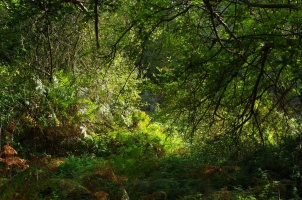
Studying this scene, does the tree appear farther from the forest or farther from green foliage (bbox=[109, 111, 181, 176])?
green foliage (bbox=[109, 111, 181, 176])

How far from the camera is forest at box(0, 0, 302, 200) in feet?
15.8

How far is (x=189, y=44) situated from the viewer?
6.11 m

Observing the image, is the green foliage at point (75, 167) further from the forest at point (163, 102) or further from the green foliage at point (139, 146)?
the green foliage at point (139, 146)

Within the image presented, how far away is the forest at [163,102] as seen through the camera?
482cm

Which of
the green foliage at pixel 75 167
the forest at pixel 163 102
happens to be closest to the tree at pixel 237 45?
the forest at pixel 163 102

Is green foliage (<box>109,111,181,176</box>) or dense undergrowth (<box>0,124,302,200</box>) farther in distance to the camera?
green foliage (<box>109,111,181,176</box>)

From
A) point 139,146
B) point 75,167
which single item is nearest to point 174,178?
point 75,167

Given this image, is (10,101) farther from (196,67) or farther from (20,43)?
(196,67)

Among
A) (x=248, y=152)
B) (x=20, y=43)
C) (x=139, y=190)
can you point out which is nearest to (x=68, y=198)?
(x=139, y=190)

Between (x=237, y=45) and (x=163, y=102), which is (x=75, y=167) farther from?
(x=237, y=45)

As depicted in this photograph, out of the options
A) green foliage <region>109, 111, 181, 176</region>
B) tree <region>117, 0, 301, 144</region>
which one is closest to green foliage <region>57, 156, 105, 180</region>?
green foliage <region>109, 111, 181, 176</region>

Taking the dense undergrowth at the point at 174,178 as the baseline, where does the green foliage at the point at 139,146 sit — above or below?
above

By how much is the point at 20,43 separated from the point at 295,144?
4698mm

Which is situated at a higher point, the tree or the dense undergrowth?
the tree
